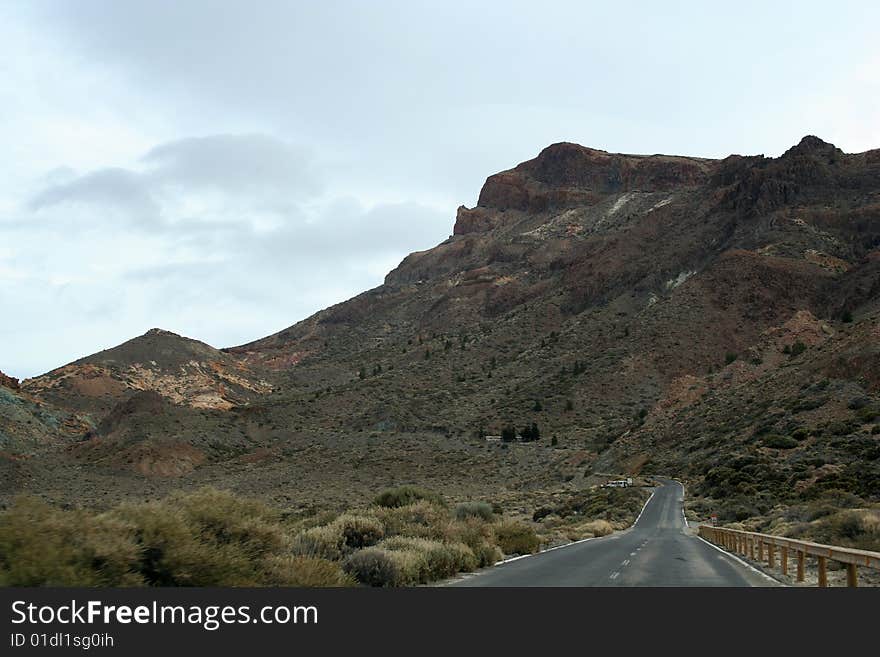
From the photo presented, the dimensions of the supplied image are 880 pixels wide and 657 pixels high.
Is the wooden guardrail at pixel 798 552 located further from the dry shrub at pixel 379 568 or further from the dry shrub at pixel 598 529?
the dry shrub at pixel 379 568

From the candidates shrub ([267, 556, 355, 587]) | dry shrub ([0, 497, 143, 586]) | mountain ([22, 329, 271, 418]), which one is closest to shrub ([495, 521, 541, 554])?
shrub ([267, 556, 355, 587])

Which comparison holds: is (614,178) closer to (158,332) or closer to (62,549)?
(158,332)

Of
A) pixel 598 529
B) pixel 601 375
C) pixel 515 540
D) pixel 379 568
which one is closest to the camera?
pixel 379 568

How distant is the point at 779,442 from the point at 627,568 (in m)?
43.2

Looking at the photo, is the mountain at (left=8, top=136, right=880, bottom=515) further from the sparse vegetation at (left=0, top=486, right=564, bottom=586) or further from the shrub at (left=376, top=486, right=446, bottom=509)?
the sparse vegetation at (left=0, top=486, right=564, bottom=586)

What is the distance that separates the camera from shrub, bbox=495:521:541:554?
76.8ft

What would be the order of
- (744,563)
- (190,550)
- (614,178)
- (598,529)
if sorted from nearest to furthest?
(190,550), (744,563), (598,529), (614,178)

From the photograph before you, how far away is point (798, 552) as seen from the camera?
16.8 metres

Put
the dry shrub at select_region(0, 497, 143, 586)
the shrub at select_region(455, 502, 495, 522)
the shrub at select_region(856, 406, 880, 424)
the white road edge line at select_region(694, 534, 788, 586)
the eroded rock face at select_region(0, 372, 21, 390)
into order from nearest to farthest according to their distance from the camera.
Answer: the dry shrub at select_region(0, 497, 143, 586), the white road edge line at select_region(694, 534, 788, 586), the shrub at select_region(455, 502, 495, 522), the shrub at select_region(856, 406, 880, 424), the eroded rock face at select_region(0, 372, 21, 390)

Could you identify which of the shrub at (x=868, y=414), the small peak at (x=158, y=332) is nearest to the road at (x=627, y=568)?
the shrub at (x=868, y=414)

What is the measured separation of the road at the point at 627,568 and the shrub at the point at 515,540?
501 millimetres

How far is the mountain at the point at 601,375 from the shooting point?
69.2 m

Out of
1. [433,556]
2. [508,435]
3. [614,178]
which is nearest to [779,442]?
[508,435]

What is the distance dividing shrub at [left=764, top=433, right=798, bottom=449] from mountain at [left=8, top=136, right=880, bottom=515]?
341 mm
